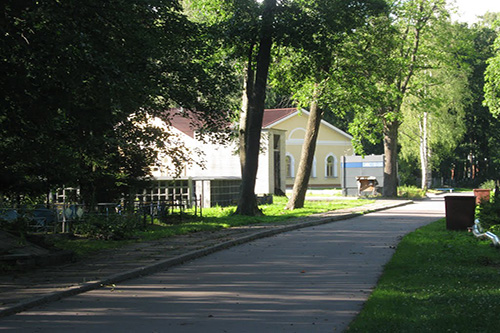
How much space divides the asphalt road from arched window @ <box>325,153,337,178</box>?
56863 mm

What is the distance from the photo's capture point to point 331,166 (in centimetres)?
7212

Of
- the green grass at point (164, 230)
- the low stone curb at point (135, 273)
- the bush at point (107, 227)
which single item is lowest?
the low stone curb at point (135, 273)

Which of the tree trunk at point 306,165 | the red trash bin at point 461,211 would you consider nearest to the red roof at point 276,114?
the tree trunk at point 306,165

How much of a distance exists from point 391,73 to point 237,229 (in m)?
16.3

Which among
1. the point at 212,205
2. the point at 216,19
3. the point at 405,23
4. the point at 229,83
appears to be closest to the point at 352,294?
the point at 229,83

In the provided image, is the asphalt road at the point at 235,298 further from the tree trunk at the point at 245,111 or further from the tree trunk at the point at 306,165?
the tree trunk at the point at 306,165

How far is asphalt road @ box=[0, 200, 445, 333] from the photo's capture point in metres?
7.50

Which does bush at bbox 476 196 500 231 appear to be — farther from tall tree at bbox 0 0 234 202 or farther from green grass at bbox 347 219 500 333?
tall tree at bbox 0 0 234 202

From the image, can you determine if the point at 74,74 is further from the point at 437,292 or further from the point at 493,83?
the point at 493,83

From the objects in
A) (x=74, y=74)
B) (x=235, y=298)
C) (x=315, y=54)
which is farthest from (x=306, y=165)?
(x=235, y=298)

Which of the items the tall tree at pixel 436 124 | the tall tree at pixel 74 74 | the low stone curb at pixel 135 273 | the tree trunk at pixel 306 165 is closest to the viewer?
the low stone curb at pixel 135 273

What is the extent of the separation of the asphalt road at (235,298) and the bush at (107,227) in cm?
361

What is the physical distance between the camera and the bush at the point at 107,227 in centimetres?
1686

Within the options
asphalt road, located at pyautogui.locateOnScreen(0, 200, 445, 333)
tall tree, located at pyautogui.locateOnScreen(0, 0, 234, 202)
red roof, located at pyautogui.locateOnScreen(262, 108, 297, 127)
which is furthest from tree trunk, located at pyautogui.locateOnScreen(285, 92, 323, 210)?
red roof, located at pyautogui.locateOnScreen(262, 108, 297, 127)
